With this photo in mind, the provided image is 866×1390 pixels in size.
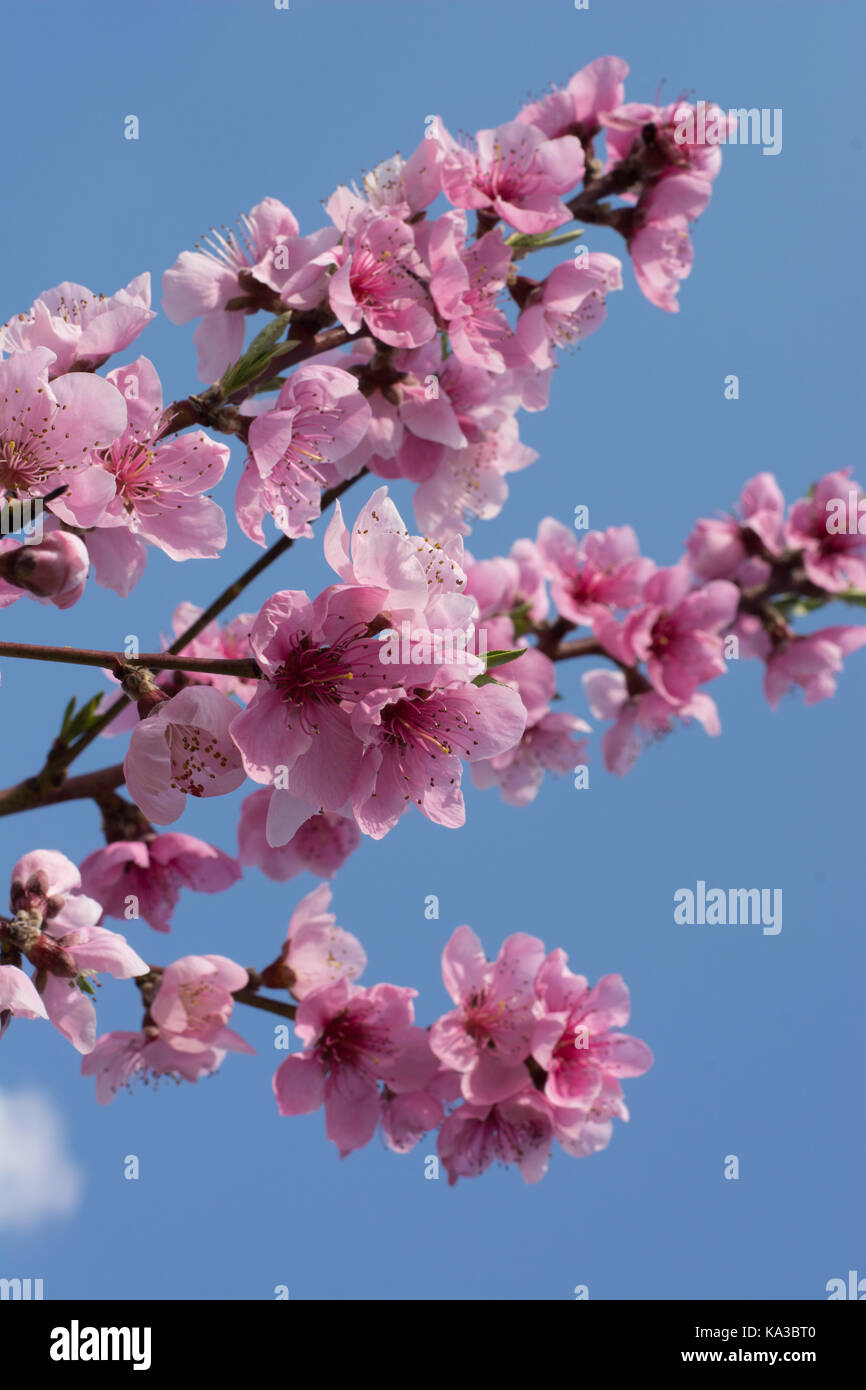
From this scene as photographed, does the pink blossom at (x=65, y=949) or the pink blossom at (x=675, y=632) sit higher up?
the pink blossom at (x=675, y=632)

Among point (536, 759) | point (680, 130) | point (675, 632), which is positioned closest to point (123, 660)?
point (680, 130)

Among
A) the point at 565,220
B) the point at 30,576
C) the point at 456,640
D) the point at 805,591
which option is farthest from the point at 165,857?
the point at 805,591

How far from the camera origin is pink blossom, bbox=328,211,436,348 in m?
2.13

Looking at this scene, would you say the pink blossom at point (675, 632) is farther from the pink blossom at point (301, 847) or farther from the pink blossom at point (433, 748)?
the pink blossom at point (433, 748)

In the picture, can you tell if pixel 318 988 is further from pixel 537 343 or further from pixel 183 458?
pixel 537 343

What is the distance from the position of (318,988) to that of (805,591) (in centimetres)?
219

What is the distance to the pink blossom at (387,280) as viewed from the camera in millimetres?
2135

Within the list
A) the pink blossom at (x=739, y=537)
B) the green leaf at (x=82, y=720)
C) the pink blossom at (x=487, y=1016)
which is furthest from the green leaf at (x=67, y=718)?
the pink blossom at (x=739, y=537)

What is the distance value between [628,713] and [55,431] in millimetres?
2258

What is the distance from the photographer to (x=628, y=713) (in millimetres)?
3451

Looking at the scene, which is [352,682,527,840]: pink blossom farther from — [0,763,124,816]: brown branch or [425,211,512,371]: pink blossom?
[425,211,512,371]: pink blossom

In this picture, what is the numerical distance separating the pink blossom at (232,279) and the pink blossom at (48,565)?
814 millimetres

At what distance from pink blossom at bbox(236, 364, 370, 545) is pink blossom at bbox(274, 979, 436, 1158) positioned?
1.06 metres

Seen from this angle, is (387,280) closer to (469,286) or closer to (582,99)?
(469,286)
